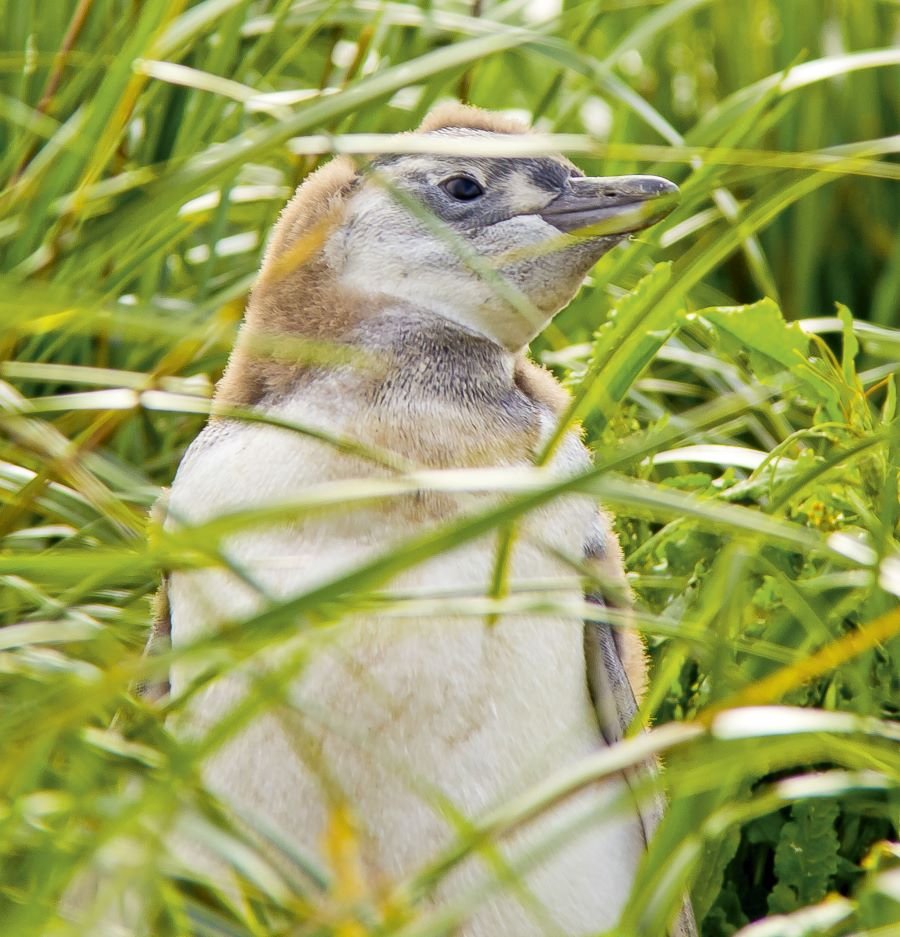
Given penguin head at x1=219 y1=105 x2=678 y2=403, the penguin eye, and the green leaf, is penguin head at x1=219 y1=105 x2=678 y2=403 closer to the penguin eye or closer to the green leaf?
the penguin eye

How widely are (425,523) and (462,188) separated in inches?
32.8

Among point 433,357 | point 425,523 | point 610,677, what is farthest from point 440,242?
point 610,677

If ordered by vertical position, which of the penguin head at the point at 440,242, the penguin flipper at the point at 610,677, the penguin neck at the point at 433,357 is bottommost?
the penguin flipper at the point at 610,677

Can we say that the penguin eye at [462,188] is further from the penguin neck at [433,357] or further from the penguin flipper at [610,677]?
the penguin flipper at [610,677]

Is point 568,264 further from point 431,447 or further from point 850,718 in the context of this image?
point 850,718

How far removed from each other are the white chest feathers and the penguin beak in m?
0.65

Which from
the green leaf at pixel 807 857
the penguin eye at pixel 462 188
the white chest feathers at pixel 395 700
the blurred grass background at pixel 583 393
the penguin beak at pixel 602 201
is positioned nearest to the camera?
the blurred grass background at pixel 583 393

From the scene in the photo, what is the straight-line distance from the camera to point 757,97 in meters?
3.01

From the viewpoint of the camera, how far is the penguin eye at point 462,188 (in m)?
2.92

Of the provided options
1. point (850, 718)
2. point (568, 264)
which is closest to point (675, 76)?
point (568, 264)

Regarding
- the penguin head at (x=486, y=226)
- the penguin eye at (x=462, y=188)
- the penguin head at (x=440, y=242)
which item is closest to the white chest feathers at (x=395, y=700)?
the penguin head at (x=440, y=242)

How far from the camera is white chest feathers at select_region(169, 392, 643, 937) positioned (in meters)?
2.25

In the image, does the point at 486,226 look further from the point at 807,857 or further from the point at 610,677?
the point at 807,857

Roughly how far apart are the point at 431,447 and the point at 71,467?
2.12ft
